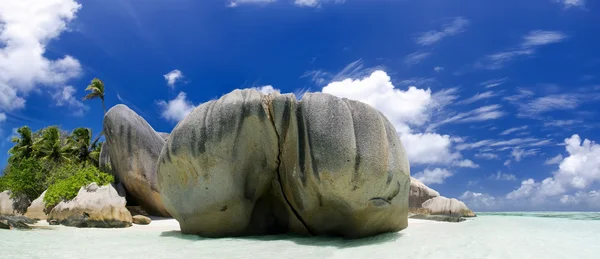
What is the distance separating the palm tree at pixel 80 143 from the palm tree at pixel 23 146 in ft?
7.44

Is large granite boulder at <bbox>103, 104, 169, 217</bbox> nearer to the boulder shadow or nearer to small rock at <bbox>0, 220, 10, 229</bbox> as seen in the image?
small rock at <bbox>0, 220, 10, 229</bbox>

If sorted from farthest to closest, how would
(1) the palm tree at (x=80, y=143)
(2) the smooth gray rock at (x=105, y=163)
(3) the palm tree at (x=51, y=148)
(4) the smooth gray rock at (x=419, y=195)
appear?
1. (1) the palm tree at (x=80, y=143)
2. (3) the palm tree at (x=51, y=148)
3. (4) the smooth gray rock at (x=419, y=195)
4. (2) the smooth gray rock at (x=105, y=163)

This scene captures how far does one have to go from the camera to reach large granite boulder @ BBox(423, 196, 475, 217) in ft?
58.4

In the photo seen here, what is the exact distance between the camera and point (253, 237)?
754cm

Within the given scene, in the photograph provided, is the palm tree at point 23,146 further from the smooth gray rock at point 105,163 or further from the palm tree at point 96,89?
the smooth gray rock at point 105,163

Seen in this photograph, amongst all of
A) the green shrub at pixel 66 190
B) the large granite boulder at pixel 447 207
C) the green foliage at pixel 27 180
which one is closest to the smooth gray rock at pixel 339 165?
the green shrub at pixel 66 190

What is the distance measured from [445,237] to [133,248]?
16.5 feet

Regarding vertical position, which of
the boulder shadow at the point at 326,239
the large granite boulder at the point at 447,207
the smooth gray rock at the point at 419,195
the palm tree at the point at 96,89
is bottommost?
the boulder shadow at the point at 326,239

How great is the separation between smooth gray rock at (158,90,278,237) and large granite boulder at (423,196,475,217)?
12031mm

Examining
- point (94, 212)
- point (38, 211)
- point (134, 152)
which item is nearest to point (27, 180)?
point (38, 211)

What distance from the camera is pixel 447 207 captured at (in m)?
17.9

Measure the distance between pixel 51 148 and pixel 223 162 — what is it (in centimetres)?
2222

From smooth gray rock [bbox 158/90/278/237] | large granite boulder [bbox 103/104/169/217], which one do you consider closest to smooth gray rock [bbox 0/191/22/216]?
large granite boulder [bbox 103/104/169/217]

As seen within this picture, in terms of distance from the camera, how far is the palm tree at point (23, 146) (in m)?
26.4
